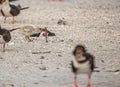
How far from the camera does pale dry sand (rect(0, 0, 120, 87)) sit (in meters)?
Result: 10.7

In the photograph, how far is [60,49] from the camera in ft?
47.4

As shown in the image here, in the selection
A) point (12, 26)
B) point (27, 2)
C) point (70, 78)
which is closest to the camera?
point (70, 78)

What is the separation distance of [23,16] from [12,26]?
4.56m

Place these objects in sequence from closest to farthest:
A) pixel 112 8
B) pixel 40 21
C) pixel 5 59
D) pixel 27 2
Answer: pixel 5 59
pixel 40 21
pixel 112 8
pixel 27 2

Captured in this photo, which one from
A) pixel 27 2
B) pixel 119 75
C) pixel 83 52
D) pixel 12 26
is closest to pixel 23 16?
pixel 12 26

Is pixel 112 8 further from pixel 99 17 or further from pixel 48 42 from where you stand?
pixel 48 42

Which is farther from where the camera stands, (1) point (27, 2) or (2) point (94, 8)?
(1) point (27, 2)

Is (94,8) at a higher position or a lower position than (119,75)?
lower

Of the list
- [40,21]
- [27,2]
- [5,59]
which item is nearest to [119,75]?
[5,59]

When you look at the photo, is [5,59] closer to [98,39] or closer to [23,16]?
[98,39]

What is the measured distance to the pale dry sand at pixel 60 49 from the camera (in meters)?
10.7

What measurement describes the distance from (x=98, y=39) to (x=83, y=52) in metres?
7.20

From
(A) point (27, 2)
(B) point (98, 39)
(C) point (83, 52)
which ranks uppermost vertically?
(C) point (83, 52)

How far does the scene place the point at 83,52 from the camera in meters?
9.30
